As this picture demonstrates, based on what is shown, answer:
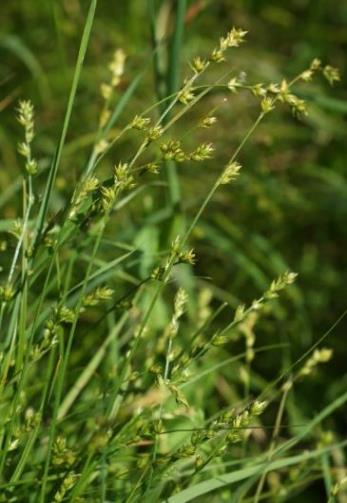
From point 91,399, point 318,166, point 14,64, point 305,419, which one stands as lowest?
point 305,419

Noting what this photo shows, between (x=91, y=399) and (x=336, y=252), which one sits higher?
(x=336, y=252)

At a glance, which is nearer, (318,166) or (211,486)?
(211,486)

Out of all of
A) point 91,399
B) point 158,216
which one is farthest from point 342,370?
point 91,399

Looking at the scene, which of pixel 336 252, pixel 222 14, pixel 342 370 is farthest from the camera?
pixel 222 14

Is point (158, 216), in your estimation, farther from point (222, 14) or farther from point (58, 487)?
point (222, 14)

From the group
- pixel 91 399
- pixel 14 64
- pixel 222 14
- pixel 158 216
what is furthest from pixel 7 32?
pixel 91 399

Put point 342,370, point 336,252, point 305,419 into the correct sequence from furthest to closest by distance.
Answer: point 336,252 → point 342,370 → point 305,419
